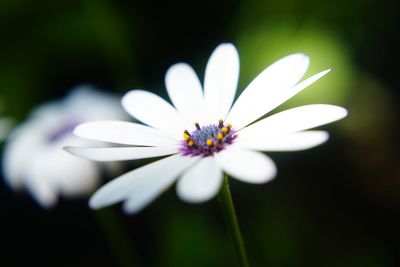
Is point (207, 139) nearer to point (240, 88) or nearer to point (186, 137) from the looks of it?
point (186, 137)

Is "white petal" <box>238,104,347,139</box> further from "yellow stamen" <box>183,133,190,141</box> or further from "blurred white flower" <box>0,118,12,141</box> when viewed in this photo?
"blurred white flower" <box>0,118,12,141</box>

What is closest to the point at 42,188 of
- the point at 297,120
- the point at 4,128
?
the point at 4,128

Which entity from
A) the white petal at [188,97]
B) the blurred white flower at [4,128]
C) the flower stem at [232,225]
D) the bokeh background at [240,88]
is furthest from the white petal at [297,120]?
the blurred white flower at [4,128]

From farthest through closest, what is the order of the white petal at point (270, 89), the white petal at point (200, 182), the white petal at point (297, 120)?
the white petal at point (270, 89) < the white petal at point (297, 120) < the white petal at point (200, 182)

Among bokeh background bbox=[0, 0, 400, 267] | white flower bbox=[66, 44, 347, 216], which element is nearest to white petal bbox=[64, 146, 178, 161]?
white flower bbox=[66, 44, 347, 216]

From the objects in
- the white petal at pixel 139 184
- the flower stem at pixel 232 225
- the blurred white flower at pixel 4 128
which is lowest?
the flower stem at pixel 232 225

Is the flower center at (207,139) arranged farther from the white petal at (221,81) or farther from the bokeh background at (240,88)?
the bokeh background at (240,88)
